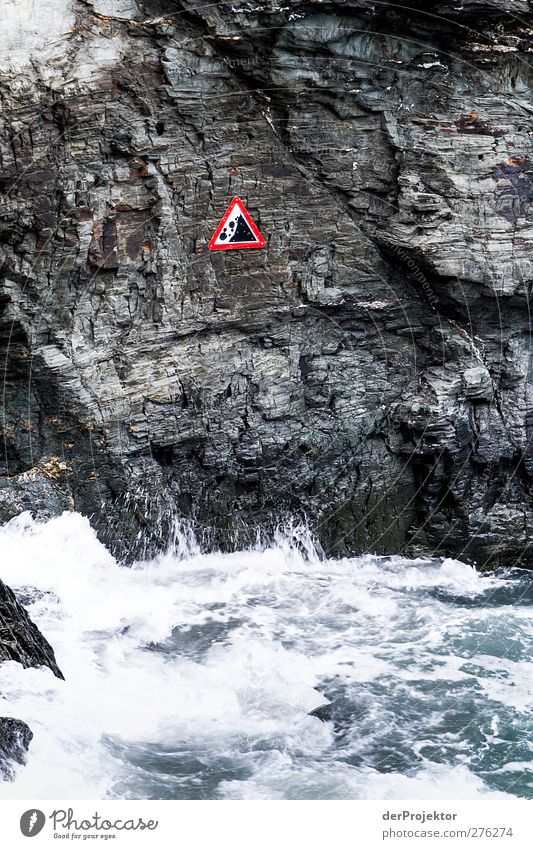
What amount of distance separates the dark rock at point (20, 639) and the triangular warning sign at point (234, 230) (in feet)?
33.0

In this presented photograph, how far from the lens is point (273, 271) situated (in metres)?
25.2

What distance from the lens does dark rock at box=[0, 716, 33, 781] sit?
51.5ft

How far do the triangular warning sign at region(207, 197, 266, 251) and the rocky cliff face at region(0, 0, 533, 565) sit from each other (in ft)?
0.79

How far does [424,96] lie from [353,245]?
3873mm

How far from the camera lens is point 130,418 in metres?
24.3

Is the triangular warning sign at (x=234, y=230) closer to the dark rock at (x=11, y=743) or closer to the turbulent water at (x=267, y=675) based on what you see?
the turbulent water at (x=267, y=675)

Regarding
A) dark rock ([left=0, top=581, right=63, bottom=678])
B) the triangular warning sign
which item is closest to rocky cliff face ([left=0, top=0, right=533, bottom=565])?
the triangular warning sign

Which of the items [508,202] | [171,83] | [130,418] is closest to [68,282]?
[130,418]

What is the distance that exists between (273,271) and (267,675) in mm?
10054

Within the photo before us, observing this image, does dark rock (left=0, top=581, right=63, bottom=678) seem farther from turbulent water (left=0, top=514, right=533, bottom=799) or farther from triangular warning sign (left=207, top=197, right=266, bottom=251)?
triangular warning sign (left=207, top=197, right=266, bottom=251)

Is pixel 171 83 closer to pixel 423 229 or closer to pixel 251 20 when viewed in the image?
pixel 251 20

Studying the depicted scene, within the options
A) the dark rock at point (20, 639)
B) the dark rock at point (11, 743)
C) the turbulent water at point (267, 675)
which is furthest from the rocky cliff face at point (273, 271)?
the dark rock at point (11, 743)

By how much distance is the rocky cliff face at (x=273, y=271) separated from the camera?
23.0m

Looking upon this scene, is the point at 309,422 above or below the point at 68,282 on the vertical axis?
below
